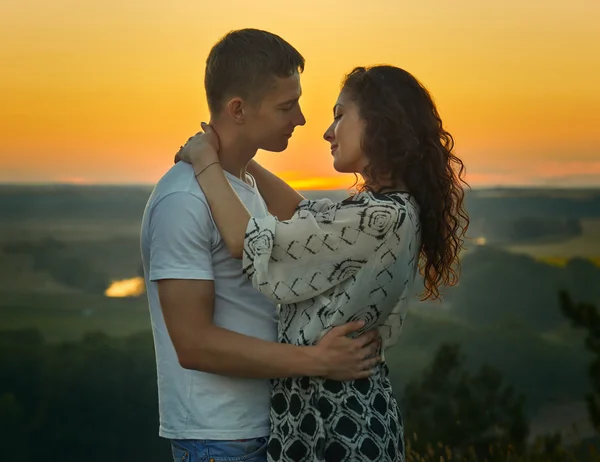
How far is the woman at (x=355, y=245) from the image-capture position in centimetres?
241

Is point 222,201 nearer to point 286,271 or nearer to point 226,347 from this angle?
point 286,271

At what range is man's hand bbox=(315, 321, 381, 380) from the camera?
2.41 metres

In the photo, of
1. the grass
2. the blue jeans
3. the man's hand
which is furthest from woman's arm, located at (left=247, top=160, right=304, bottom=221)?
the grass

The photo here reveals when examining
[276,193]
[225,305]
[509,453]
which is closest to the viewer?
[225,305]

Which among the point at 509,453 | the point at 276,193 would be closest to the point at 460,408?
the point at 509,453

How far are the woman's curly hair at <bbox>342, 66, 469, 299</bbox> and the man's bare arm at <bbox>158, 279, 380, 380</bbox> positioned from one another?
412 mm

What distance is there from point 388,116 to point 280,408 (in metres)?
0.80

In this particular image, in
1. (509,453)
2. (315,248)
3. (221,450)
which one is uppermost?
(315,248)

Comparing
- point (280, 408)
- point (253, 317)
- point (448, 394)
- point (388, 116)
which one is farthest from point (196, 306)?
point (448, 394)

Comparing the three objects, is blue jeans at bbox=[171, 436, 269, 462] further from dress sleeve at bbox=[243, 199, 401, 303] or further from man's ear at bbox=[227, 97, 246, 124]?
man's ear at bbox=[227, 97, 246, 124]

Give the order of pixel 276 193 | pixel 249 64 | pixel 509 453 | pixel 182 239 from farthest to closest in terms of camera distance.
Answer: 1. pixel 509 453
2. pixel 276 193
3. pixel 249 64
4. pixel 182 239

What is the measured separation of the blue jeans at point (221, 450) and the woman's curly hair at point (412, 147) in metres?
0.69

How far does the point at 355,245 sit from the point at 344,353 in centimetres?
27

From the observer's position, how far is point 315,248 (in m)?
2.41
